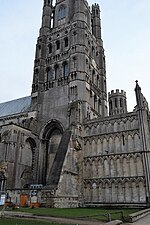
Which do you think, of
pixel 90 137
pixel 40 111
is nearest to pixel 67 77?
pixel 40 111

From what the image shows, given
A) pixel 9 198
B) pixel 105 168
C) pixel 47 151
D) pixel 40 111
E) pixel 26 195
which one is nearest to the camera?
pixel 26 195

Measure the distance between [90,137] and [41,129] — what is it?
908cm

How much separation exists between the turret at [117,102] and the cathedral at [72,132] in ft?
45.2

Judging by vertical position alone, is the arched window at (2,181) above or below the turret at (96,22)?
below

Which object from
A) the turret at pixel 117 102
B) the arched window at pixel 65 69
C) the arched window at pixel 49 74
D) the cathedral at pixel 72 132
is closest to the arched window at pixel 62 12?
the cathedral at pixel 72 132

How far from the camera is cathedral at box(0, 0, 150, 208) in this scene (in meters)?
24.5

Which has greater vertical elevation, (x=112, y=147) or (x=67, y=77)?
(x=67, y=77)

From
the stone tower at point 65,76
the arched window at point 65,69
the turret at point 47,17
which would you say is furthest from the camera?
the turret at point 47,17

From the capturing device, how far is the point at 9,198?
24.4m

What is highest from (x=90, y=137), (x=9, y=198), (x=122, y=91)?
(x=122, y=91)

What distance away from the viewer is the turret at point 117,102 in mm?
54406

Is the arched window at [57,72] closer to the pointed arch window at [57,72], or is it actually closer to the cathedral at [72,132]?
the pointed arch window at [57,72]

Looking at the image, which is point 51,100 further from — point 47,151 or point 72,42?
Result: point 72,42

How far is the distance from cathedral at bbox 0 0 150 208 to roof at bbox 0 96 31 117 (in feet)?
1.24
